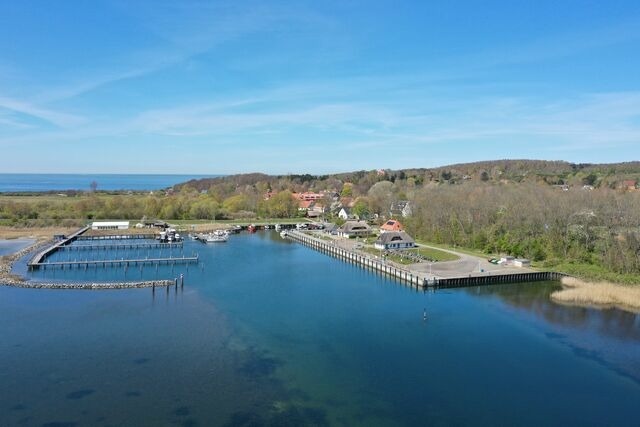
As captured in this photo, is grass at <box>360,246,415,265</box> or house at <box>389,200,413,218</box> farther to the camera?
house at <box>389,200,413,218</box>

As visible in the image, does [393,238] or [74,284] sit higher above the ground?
[393,238]

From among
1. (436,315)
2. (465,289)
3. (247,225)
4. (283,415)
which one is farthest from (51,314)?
(247,225)

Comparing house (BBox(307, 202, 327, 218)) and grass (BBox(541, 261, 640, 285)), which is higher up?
house (BBox(307, 202, 327, 218))

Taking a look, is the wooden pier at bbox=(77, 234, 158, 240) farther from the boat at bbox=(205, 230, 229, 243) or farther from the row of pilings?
the row of pilings

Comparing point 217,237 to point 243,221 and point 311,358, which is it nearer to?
point 243,221

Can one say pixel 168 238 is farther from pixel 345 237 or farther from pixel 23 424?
pixel 23 424

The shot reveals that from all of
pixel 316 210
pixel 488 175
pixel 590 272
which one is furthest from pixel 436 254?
pixel 488 175

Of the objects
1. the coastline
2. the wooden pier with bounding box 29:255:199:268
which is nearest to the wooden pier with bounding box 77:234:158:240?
the wooden pier with bounding box 29:255:199:268
